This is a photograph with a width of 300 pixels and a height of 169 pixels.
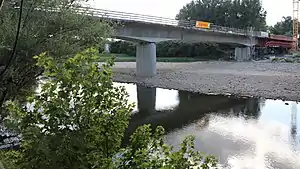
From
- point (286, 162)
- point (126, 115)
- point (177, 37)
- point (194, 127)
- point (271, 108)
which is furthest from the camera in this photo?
point (177, 37)

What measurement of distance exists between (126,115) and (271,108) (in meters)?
20.1

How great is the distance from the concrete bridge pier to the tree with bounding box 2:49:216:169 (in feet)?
60.2

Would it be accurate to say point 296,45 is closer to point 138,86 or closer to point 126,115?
point 138,86

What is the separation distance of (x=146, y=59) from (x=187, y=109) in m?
16.2

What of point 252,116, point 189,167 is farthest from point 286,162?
point 189,167

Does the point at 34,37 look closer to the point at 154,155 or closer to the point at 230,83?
the point at 154,155

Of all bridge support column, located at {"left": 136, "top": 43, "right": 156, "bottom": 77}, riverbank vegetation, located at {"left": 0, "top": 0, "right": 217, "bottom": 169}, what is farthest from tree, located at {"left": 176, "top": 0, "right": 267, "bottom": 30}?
riverbank vegetation, located at {"left": 0, "top": 0, "right": 217, "bottom": 169}

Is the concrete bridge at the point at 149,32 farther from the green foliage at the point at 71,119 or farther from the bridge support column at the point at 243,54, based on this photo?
the green foliage at the point at 71,119

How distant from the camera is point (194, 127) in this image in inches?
703

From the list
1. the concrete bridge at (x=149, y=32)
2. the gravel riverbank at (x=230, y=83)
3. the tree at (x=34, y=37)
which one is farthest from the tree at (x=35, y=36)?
A: the concrete bridge at (x=149, y=32)

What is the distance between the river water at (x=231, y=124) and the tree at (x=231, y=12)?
2301 inches

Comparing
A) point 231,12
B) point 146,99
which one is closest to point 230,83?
point 146,99

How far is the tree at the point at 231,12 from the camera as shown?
3228 inches

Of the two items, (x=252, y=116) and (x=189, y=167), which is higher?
(x=189, y=167)
